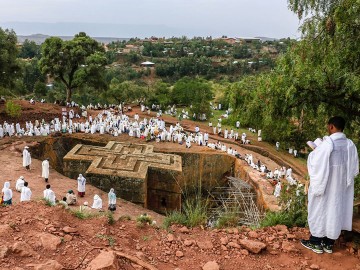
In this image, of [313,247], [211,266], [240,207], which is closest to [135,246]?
[211,266]

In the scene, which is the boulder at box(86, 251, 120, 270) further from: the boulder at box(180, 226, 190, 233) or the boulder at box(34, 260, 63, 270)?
the boulder at box(180, 226, 190, 233)

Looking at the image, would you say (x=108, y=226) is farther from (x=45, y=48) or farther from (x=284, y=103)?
(x=45, y=48)

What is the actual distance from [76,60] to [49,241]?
63.8 feet

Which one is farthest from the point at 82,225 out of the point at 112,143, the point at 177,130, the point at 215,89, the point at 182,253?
the point at 215,89

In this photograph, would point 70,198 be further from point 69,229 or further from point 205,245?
point 205,245

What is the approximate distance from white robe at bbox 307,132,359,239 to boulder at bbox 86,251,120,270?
2.18 metres

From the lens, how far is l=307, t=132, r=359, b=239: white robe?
3.67 m

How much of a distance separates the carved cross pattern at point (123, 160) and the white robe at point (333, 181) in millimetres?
9456

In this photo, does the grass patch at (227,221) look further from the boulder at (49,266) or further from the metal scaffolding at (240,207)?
the boulder at (49,266)

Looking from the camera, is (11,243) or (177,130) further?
(177,130)

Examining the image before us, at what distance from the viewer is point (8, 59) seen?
18.6 m

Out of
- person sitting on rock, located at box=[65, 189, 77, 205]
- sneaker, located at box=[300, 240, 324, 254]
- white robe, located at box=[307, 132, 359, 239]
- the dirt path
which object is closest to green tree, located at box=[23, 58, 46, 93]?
the dirt path

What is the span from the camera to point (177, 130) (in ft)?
69.4

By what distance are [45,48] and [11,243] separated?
1967 centimetres
